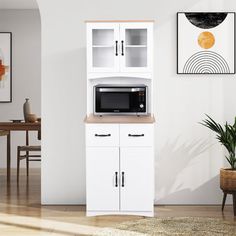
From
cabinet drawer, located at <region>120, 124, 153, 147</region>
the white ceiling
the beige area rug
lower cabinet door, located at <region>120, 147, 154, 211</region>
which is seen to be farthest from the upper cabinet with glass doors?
the white ceiling

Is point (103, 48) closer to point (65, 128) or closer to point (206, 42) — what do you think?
point (65, 128)

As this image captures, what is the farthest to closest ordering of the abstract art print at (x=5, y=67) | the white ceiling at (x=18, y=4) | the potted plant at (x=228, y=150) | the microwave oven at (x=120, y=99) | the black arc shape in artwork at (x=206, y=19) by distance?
the abstract art print at (x=5, y=67) < the white ceiling at (x=18, y=4) < the black arc shape in artwork at (x=206, y=19) < the microwave oven at (x=120, y=99) < the potted plant at (x=228, y=150)

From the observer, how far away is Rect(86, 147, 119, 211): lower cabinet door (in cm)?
542

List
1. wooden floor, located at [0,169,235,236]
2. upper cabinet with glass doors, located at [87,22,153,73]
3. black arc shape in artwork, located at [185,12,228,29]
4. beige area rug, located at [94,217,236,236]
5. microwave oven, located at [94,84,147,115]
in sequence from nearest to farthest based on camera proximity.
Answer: beige area rug, located at [94,217,236,236], wooden floor, located at [0,169,235,236], upper cabinet with glass doors, located at [87,22,153,73], microwave oven, located at [94,84,147,115], black arc shape in artwork, located at [185,12,228,29]

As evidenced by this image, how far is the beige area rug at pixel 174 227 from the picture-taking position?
4.73 meters

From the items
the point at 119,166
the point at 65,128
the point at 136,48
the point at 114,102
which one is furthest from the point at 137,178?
the point at 136,48

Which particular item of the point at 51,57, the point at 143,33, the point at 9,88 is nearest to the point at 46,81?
the point at 51,57

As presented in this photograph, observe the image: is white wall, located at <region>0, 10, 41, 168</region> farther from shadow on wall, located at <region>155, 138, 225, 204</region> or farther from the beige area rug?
the beige area rug

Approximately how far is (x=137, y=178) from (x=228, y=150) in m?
0.88

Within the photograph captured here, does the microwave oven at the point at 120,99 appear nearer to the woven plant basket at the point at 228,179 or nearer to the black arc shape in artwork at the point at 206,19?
the black arc shape in artwork at the point at 206,19

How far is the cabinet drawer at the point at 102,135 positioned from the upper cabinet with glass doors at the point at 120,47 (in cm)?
56

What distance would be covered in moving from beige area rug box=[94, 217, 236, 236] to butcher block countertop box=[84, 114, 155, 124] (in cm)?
86

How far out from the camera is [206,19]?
5.89m

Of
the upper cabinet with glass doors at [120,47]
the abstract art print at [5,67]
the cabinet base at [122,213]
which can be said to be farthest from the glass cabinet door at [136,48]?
the abstract art print at [5,67]
